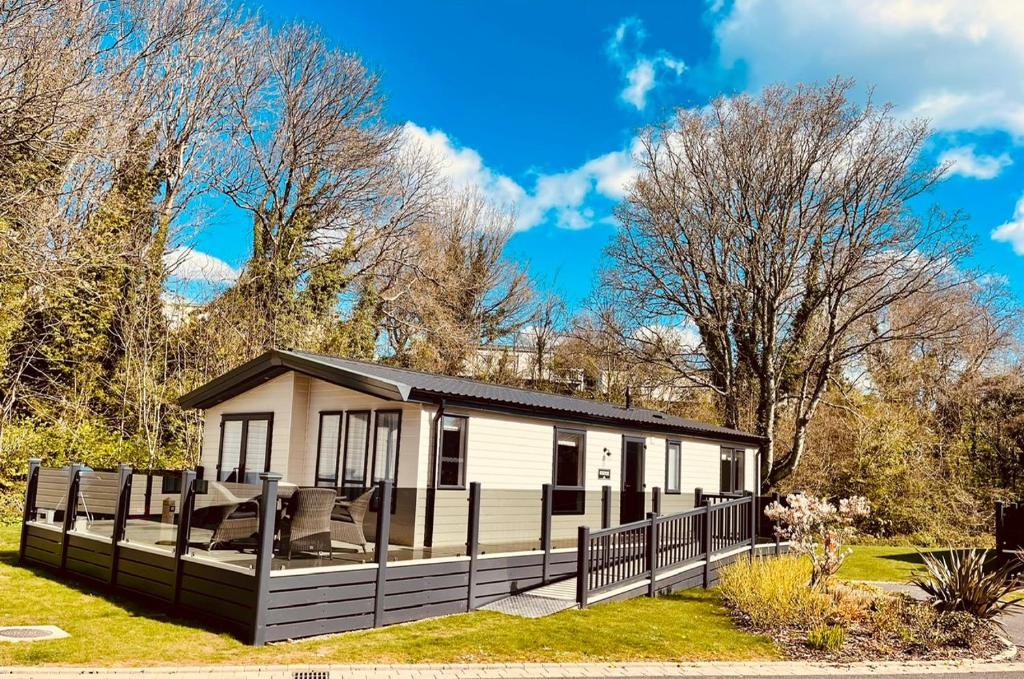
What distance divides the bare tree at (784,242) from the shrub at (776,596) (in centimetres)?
1031

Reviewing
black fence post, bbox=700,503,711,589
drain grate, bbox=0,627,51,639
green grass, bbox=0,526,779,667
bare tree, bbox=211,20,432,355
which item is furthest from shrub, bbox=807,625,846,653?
bare tree, bbox=211,20,432,355

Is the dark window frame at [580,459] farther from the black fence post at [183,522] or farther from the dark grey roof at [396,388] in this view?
the black fence post at [183,522]

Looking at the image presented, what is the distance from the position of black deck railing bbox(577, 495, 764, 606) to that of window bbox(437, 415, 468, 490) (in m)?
2.26

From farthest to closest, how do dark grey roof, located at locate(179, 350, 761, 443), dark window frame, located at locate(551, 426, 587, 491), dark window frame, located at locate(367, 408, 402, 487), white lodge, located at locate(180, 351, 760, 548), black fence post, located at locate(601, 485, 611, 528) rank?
dark window frame, located at locate(551, 426, 587, 491) → black fence post, located at locate(601, 485, 611, 528) → dark window frame, located at locate(367, 408, 402, 487) → dark grey roof, located at locate(179, 350, 761, 443) → white lodge, located at locate(180, 351, 760, 548)

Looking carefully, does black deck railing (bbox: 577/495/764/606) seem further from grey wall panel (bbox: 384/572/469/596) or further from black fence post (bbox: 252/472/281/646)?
black fence post (bbox: 252/472/281/646)

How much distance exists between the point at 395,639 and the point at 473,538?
1912mm

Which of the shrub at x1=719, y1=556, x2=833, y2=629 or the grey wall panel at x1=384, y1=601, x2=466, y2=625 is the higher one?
the shrub at x1=719, y1=556, x2=833, y2=629

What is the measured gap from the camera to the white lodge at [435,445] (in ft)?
33.1

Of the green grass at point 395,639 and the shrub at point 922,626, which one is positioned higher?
the shrub at point 922,626

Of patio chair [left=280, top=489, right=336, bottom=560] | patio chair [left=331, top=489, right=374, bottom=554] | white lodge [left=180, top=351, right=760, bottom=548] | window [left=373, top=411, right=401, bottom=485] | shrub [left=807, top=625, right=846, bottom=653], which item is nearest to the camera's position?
shrub [left=807, top=625, right=846, bottom=653]

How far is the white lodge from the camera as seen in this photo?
10078 mm

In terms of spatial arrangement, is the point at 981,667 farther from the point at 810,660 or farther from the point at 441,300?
the point at 441,300

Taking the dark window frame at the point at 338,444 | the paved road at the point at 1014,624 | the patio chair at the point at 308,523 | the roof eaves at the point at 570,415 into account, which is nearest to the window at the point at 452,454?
the roof eaves at the point at 570,415

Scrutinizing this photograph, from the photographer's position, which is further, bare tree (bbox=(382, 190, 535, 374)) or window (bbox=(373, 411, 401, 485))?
bare tree (bbox=(382, 190, 535, 374))
